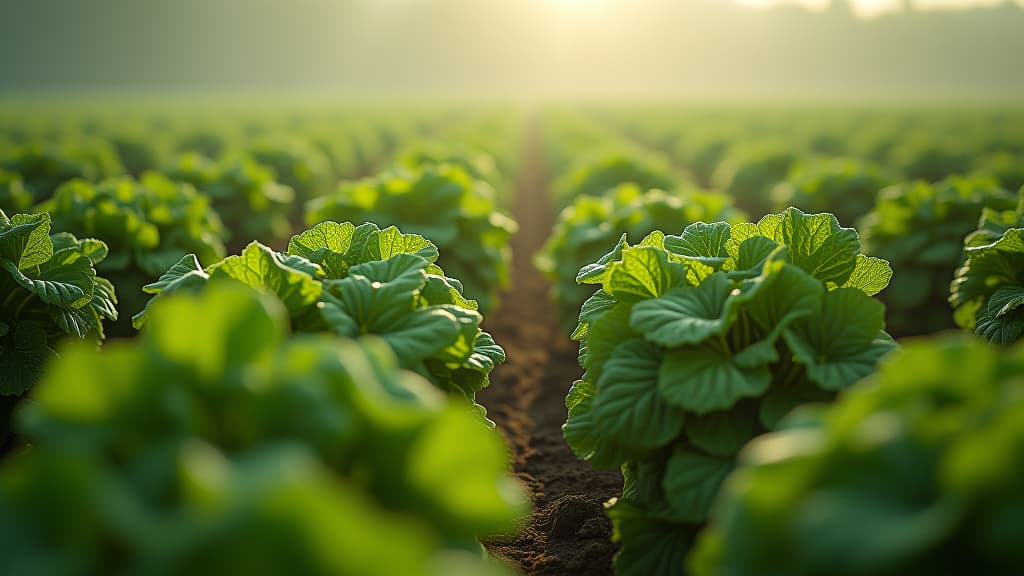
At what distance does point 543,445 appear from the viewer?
4867 millimetres

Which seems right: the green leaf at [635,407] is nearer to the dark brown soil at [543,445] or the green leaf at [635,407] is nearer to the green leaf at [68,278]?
the dark brown soil at [543,445]

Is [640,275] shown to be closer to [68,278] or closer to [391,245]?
[391,245]

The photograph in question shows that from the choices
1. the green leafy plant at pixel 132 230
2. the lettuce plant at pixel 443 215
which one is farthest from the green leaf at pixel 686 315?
the green leafy plant at pixel 132 230

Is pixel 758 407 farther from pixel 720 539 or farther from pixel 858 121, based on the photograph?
pixel 858 121

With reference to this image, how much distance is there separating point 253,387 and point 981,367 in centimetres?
163

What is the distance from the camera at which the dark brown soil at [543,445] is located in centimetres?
341

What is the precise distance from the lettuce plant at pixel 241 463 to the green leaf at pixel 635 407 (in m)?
0.80

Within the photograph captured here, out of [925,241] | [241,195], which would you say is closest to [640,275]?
[925,241]

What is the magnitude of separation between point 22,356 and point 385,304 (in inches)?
88.9

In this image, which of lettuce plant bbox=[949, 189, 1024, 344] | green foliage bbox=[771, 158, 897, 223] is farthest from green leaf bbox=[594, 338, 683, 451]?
green foliage bbox=[771, 158, 897, 223]

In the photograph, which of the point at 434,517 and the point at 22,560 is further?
the point at 434,517

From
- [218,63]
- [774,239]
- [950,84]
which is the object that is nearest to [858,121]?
[774,239]

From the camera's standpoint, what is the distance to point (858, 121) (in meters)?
27.8

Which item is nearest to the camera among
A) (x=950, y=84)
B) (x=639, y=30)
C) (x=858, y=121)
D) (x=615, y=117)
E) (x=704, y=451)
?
(x=704, y=451)
